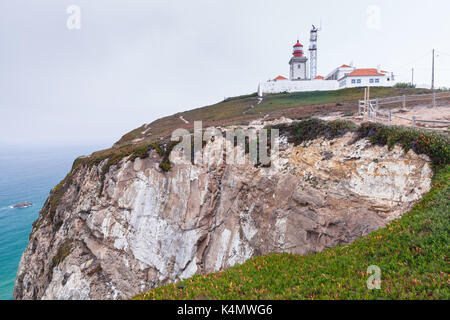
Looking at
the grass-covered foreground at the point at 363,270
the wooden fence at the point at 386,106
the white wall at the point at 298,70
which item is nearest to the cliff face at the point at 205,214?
the grass-covered foreground at the point at 363,270

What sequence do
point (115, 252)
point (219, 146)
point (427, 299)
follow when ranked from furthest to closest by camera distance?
point (219, 146) → point (115, 252) → point (427, 299)

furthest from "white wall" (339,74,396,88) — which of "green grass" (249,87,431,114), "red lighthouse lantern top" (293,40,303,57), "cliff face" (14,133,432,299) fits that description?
"cliff face" (14,133,432,299)

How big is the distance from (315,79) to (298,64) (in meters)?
11.5

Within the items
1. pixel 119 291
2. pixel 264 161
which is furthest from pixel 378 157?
pixel 119 291

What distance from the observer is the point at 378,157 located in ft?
41.8

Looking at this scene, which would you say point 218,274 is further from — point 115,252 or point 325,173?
point 115,252

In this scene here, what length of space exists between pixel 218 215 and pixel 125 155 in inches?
432

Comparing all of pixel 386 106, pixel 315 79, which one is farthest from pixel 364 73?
pixel 386 106

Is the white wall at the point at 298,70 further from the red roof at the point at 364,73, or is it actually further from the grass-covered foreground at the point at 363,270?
the grass-covered foreground at the point at 363,270

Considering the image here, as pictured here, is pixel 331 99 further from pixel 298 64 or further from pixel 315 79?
pixel 298 64

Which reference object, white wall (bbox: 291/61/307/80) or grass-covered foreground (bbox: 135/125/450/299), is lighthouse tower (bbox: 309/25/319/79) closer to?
white wall (bbox: 291/61/307/80)

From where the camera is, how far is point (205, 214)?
18.5m

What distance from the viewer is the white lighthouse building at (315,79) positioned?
66688 mm
